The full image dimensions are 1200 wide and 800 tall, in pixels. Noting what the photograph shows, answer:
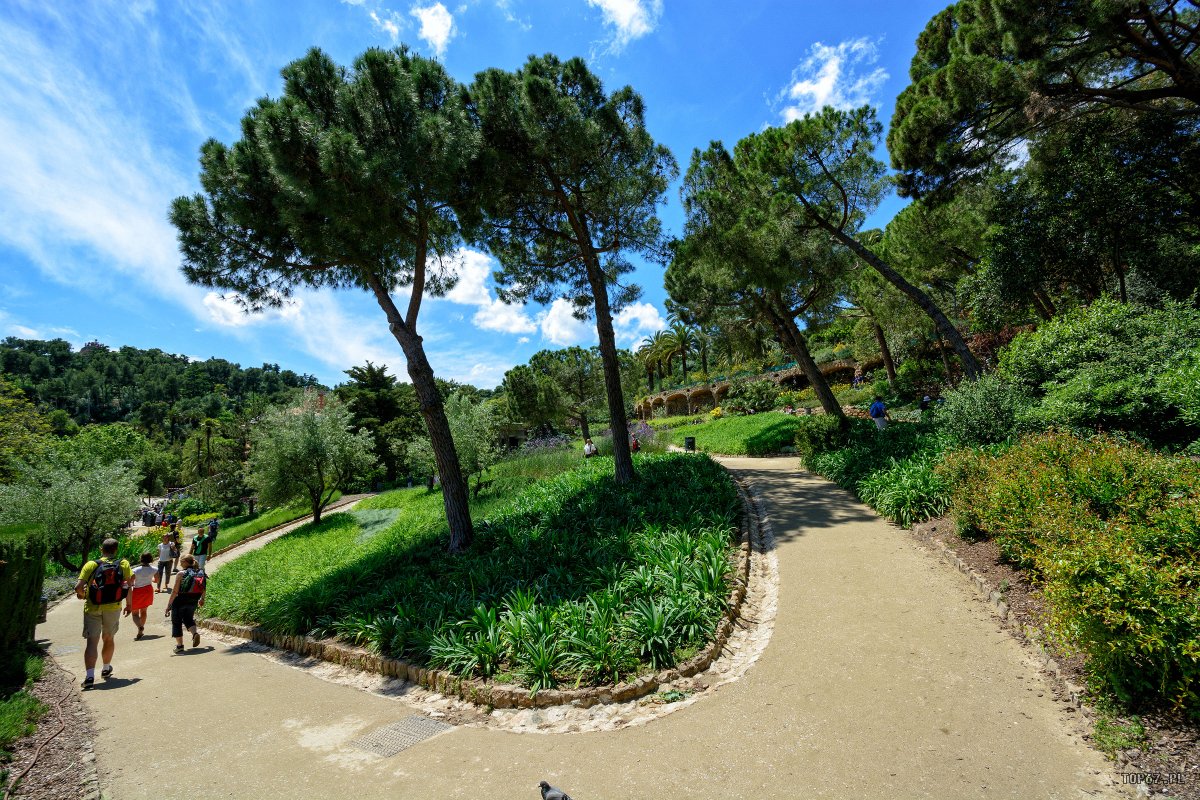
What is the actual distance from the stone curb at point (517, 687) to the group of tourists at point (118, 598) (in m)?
1.97

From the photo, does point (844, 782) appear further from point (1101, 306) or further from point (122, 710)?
point (1101, 306)

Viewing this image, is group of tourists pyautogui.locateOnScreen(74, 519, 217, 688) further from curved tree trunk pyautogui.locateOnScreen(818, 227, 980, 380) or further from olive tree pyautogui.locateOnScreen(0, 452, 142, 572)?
curved tree trunk pyautogui.locateOnScreen(818, 227, 980, 380)

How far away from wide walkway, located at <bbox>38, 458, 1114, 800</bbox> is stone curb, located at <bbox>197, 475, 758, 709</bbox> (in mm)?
347

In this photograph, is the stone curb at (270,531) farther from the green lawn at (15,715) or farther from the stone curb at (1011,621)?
the stone curb at (1011,621)

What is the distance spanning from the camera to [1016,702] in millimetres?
3438

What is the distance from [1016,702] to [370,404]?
126 ft

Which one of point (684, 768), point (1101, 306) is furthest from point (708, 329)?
point (684, 768)

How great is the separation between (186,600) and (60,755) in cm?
412

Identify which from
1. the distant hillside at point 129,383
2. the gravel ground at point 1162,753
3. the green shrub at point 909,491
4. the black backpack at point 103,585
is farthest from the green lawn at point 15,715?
the distant hillside at point 129,383

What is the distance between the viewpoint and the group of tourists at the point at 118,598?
5.99 metres

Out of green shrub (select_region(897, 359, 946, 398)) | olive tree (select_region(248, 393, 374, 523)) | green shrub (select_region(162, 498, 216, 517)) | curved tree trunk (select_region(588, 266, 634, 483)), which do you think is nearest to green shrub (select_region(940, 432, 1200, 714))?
curved tree trunk (select_region(588, 266, 634, 483))

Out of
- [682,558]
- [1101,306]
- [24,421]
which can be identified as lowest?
[682,558]

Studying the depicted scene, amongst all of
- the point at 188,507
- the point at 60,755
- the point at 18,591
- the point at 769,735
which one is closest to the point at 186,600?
the point at 18,591

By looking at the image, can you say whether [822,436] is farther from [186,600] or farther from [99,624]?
[99,624]
